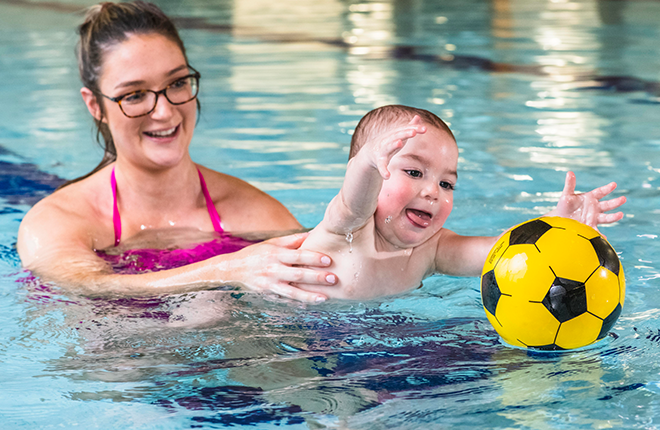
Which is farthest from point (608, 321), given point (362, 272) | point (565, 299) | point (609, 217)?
point (362, 272)

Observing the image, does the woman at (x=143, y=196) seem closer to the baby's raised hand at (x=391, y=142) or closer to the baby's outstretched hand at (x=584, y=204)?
the baby's raised hand at (x=391, y=142)

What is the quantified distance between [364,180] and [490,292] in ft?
2.02

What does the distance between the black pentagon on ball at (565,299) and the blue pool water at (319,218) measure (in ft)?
0.68

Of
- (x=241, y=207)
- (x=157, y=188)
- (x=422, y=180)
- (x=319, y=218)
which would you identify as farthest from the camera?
(x=319, y=218)

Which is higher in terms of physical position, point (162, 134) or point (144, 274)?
point (162, 134)

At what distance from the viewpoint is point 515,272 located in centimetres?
249

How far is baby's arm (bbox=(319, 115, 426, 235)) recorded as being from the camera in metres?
2.20

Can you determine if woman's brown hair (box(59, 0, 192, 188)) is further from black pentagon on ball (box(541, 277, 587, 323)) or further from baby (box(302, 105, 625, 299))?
black pentagon on ball (box(541, 277, 587, 323))

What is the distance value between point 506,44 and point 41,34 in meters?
7.76

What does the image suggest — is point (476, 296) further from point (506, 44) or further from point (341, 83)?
point (506, 44)

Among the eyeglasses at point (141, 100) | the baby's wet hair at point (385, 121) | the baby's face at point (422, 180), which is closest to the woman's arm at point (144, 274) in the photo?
the baby's face at point (422, 180)

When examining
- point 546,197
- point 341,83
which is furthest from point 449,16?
point 546,197

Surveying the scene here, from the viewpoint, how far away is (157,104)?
10.8ft

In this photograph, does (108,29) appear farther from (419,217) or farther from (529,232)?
(529,232)
